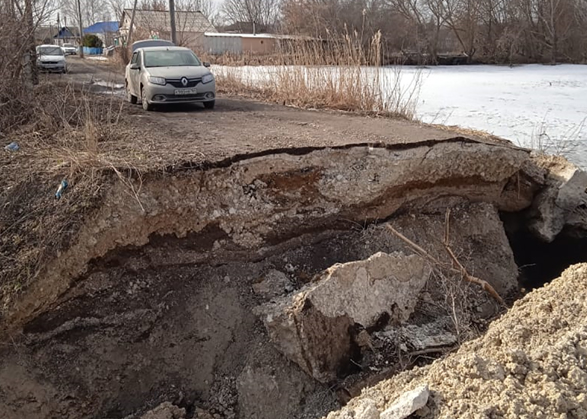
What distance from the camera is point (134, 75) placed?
422 inches

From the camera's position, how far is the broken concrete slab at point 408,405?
2.88m

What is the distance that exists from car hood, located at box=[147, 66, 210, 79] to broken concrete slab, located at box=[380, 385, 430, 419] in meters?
7.98

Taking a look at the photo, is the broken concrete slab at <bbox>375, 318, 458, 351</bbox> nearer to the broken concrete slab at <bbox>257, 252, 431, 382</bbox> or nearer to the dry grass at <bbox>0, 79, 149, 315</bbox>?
the broken concrete slab at <bbox>257, 252, 431, 382</bbox>

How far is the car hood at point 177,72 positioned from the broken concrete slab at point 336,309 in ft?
19.5

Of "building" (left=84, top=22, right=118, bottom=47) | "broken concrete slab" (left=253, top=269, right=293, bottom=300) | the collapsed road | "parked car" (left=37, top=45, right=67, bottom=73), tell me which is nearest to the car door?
the collapsed road

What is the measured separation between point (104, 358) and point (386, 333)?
263 cm

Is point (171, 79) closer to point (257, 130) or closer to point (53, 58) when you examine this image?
point (257, 130)

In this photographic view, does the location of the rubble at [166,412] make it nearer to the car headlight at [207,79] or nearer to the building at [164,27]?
the car headlight at [207,79]

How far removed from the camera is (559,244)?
24.4ft

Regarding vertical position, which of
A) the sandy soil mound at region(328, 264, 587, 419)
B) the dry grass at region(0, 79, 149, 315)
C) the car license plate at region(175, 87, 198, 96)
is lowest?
the sandy soil mound at region(328, 264, 587, 419)

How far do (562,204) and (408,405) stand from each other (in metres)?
5.30

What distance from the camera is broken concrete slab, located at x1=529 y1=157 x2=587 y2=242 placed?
23.3 feet

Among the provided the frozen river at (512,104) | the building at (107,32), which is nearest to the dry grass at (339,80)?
the frozen river at (512,104)

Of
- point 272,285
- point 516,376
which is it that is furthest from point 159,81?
point 516,376
